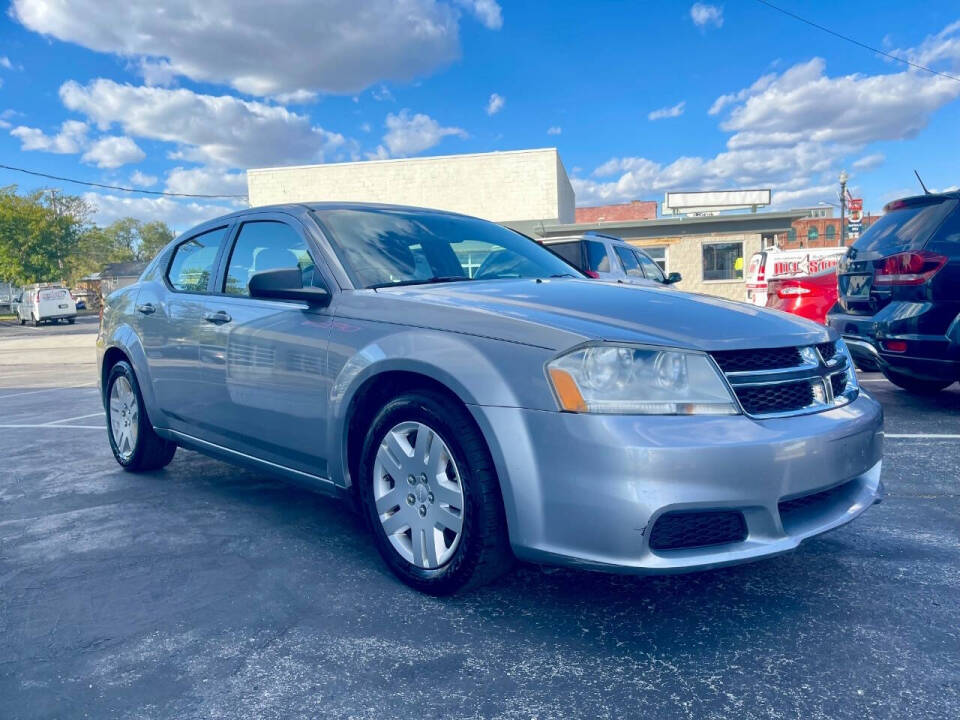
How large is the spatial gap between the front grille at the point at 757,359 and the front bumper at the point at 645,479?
19 centimetres

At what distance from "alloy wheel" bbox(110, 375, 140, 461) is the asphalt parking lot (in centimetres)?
87

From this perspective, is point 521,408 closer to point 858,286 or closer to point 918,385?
point 858,286

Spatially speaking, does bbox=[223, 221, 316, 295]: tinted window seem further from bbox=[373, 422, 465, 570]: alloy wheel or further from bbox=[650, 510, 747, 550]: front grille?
bbox=[650, 510, 747, 550]: front grille

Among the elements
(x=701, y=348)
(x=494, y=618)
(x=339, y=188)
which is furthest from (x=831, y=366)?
(x=339, y=188)

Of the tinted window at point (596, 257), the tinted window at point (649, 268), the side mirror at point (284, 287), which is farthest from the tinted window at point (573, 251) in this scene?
the side mirror at point (284, 287)

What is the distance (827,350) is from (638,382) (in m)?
0.97

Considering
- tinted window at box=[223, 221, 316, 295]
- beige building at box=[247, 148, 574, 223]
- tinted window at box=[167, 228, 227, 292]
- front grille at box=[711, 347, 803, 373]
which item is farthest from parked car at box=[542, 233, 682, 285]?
beige building at box=[247, 148, 574, 223]

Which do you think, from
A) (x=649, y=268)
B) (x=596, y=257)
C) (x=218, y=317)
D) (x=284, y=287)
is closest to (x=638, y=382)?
(x=284, y=287)

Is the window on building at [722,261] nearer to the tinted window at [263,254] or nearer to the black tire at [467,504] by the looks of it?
the tinted window at [263,254]

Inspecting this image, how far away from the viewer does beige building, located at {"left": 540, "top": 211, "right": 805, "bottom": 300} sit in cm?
2542

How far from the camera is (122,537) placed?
3.68 meters

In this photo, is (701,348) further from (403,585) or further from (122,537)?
(122,537)

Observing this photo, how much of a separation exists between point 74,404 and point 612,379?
26.2 ft

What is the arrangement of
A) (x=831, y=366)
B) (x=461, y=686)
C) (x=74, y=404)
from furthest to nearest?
(x=74, y=404) < (x=831, y=366) < (x=461, y=686)
